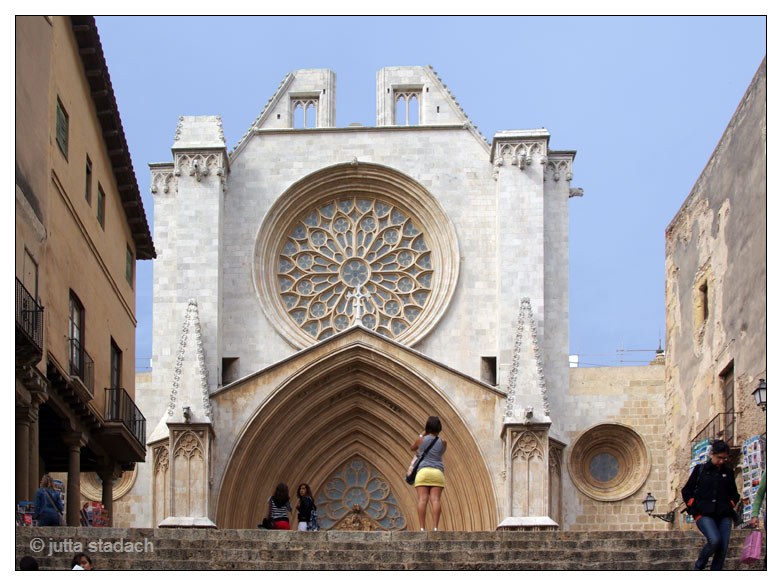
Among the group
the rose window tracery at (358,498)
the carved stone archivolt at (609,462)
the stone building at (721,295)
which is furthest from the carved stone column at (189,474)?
the stone building at (721,295)

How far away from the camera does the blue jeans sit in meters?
16.4

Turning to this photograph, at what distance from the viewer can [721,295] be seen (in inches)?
1130

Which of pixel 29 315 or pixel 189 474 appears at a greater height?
pixel 29 315

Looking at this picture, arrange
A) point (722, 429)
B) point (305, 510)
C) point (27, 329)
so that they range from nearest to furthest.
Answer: point (27, 329) → point (305, 510) → point (722, 429)

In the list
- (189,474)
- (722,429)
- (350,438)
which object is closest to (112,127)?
(189,474)

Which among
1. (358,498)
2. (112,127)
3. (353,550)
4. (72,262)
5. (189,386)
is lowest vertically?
(353,550)

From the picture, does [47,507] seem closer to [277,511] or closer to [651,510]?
[277,511]

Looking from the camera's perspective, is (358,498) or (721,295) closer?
(721,295)

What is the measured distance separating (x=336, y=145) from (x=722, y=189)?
9.61m

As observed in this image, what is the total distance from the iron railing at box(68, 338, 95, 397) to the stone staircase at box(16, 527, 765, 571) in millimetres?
6925

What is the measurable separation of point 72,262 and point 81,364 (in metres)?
1.50

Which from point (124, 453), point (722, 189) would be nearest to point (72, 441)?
point (124, 453)

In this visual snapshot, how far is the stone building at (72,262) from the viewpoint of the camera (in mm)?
20672

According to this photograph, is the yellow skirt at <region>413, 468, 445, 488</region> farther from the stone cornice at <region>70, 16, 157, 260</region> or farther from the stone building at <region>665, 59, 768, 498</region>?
the stone cornice at <region>70, 16, 157, 260</region>
